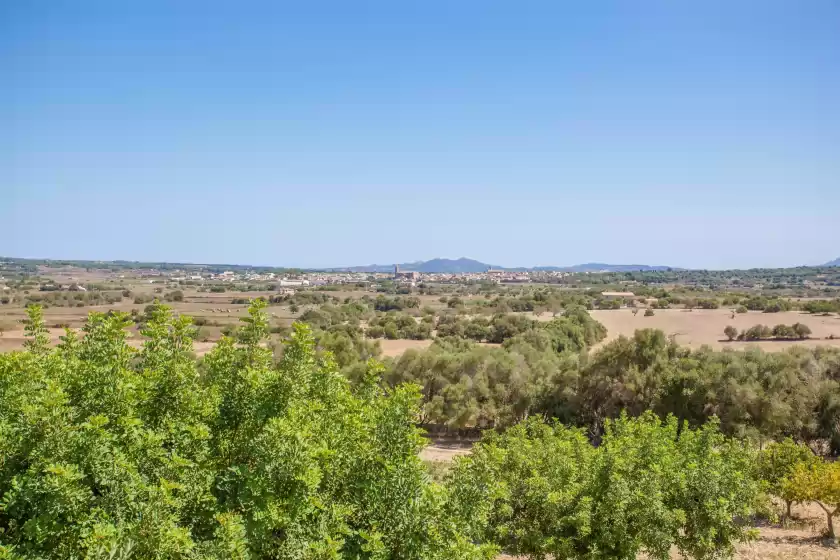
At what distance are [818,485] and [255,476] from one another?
26.0 metres

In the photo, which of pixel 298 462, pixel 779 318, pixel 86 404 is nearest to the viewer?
pixel 298 462

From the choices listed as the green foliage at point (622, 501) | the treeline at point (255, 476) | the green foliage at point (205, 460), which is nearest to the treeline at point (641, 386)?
the green foliage at point (622, 501)

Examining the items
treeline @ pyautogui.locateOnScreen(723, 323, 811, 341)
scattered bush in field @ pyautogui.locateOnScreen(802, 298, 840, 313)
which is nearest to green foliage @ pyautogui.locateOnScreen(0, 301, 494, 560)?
treeline @ pyautogui.locateOnScreen(723, 323, 811, 341)

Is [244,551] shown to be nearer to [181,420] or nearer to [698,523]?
[181,420]

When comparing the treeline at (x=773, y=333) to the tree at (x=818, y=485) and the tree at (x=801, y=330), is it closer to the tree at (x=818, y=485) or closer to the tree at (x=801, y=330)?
the tree at (x=801, y=330)

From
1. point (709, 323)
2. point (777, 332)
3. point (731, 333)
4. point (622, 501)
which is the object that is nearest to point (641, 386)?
point (622, 501)

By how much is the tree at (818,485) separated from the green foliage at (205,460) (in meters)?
20.6

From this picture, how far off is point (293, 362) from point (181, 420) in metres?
2.73

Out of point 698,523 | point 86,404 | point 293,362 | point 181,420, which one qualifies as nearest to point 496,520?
point 698,523

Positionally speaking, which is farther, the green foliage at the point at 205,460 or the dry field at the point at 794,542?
the dry field at the point at 794,542

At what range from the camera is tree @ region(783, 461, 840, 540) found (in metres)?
23.3

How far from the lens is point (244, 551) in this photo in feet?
28.6

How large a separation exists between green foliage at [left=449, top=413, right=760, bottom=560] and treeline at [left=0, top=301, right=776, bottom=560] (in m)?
0.07

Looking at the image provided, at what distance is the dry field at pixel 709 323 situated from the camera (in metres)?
66.0
